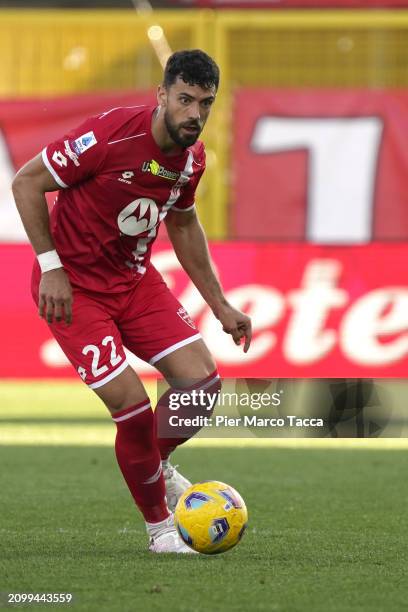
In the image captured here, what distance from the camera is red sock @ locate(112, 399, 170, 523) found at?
241 inches

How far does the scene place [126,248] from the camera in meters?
6.36

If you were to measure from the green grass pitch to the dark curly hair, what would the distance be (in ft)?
6.53

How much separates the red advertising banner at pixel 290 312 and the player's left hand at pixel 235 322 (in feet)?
21.8

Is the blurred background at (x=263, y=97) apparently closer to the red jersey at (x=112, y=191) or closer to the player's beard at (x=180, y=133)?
the red jersey at (x=112, y=191)

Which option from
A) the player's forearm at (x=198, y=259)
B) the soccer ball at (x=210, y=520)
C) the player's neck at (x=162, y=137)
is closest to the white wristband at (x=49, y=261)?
the player's neck at (x=162, y=137)

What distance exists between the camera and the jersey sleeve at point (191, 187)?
20.8ft

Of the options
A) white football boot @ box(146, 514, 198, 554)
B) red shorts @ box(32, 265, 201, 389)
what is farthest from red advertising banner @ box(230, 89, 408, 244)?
white football boot @ box(146, 514, 198, 554)

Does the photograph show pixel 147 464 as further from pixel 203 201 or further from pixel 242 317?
pixel 203 201

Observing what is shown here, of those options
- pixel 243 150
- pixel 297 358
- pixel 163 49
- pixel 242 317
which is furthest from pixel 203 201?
pixel 242 317

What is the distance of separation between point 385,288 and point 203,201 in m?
2.96

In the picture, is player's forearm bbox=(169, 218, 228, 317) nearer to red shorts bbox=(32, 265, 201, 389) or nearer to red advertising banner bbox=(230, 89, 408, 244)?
red shorts bbox=(32, 265, 201, 389)

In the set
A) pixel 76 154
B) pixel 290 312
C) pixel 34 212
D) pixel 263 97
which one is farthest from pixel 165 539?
pixel 263 97

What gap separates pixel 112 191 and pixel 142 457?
116cm

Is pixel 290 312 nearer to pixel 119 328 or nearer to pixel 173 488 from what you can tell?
pixel 173 488
